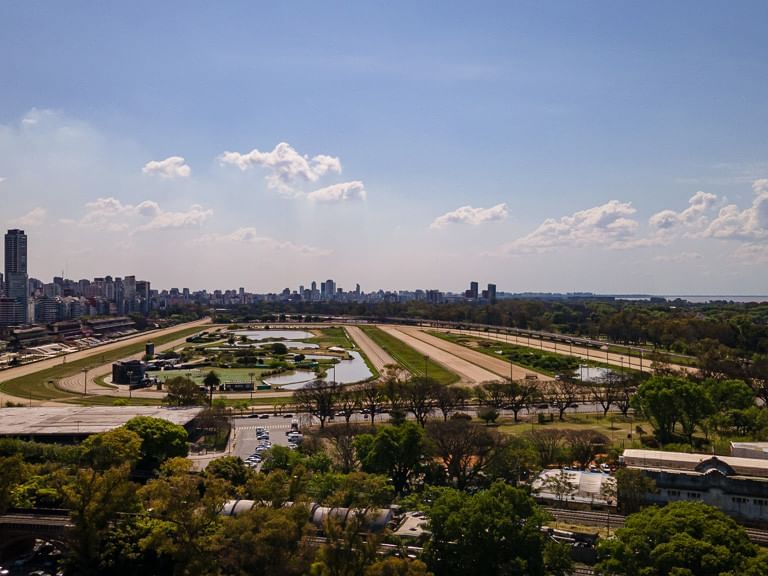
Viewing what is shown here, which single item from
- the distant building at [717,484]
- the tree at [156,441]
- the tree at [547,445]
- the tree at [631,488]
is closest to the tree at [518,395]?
the tree at [547,445]

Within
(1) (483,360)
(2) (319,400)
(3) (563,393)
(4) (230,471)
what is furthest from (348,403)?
(1) (483,360)

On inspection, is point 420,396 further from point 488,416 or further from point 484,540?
point 484,540

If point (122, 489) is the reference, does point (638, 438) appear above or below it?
below

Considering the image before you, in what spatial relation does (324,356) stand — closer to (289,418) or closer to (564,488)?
(289,418)

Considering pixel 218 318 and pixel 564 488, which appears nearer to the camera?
pixel 564 488

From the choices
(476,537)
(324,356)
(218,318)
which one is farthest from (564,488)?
(218,318)

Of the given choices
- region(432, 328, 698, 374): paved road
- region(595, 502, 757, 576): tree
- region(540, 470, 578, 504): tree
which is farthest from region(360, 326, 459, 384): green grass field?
region(595, 502, 757, 576): tree
